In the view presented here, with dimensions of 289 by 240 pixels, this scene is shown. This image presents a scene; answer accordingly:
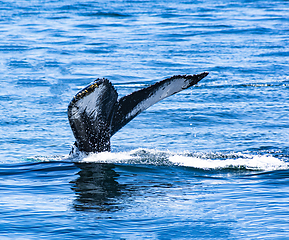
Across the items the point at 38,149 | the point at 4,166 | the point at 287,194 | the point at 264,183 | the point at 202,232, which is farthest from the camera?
the point at 38,149

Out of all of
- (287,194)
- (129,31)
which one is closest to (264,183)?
(287,194)

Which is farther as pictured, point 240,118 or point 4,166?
point 240,118

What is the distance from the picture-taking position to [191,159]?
8461 millimetres

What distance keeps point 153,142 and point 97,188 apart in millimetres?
2793

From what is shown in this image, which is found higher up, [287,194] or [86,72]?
[86,72]

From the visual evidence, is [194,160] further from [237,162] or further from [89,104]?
[89,104]

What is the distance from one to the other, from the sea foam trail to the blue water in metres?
0.02

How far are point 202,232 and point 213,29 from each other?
1996 centimetres

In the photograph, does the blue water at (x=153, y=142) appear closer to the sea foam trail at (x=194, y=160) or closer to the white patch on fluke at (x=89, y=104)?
the sea foam trail at (x=194, y=160)

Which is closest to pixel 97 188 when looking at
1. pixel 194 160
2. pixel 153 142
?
pixel 194 160

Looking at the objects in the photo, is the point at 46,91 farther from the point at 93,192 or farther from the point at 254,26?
the point at 254,26

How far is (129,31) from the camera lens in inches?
963

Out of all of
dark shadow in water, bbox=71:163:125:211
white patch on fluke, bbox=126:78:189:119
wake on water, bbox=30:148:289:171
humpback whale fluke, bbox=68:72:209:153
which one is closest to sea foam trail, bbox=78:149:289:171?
wake on water, bbox=30:148:289:171

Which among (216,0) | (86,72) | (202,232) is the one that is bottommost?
(202,232)
